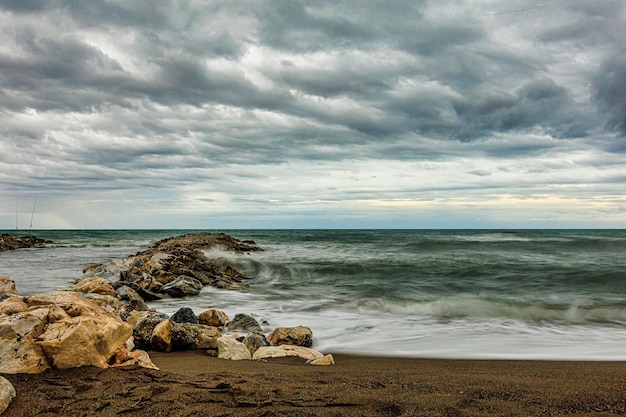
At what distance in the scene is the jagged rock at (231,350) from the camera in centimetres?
553

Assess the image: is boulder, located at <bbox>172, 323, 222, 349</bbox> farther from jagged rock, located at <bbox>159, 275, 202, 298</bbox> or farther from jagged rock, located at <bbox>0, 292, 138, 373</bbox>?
jagged rock, located at <bbox>159, 275, 202, 298</bbox>

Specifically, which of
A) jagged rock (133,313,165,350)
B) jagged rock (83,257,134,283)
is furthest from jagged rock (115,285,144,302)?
jagged rock (133,313,165,350)

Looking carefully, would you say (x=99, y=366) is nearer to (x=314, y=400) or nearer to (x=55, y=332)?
(x=55, y=332)

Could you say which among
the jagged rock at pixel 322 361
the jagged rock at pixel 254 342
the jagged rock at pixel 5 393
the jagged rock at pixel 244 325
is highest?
the jagged rock at pixel 5 393

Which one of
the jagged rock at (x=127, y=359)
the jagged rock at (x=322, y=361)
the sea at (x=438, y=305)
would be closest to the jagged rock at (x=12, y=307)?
the jagged rock at (x=127, y=359)

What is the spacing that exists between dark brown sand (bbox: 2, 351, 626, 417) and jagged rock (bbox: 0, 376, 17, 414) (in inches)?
2.0

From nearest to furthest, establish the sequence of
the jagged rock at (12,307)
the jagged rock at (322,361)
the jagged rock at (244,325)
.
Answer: the jagged rock at (12,307) < the jagged rock at (322,361) < the jagged rock at (244,325)

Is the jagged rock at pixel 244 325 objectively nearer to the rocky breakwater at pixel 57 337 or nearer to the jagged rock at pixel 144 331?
the jagged rock at pixel 144 331

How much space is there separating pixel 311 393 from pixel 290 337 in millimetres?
3390

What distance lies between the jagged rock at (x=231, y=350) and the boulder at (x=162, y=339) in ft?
2.43

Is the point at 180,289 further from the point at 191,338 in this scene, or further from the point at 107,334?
the point at 107,334

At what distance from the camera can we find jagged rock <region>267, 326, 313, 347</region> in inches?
266

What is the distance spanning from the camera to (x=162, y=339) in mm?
5930

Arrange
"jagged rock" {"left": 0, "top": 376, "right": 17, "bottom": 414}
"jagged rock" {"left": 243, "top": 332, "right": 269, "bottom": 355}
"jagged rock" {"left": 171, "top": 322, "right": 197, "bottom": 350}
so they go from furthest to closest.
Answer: "jagged rock" {"left": 243, "top": 332, "right": 269, "bottom": 355} → "jagged rock" {"left": 171, "top": 322, "right": 197, "bottom": 350} → "jagged rock" {"left": 0, "top": 376, "right": 17, "bottom": 414}
